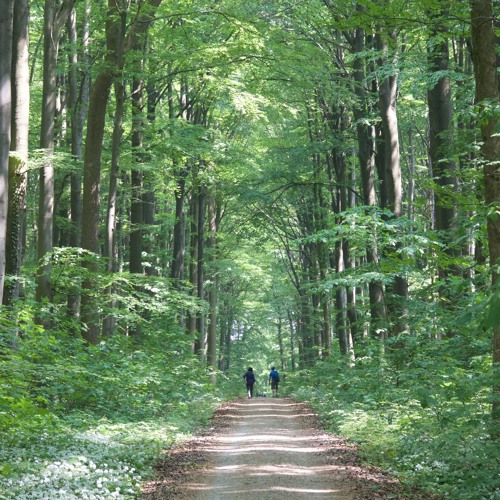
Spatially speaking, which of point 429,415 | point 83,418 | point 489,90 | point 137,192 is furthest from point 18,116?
point 429,415

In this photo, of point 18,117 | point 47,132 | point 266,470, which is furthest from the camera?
point 47,132

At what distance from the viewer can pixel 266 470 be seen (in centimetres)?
920

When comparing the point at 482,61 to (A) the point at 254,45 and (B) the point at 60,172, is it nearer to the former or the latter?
(A) the point at 254,45

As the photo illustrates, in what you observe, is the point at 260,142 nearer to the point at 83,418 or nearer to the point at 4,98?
the point at 4,98

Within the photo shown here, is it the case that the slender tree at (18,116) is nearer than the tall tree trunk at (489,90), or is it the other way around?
the tall tree trunk at (489,90)

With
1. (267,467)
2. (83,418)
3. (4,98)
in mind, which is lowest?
(267,467)

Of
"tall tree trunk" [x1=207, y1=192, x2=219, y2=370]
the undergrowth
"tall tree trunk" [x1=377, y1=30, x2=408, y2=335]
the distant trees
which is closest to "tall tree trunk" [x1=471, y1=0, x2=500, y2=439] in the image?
the distant trees

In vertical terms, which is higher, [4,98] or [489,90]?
[4,98]

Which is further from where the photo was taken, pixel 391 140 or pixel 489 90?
pixel 391 140

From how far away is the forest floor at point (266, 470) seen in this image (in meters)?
7.77

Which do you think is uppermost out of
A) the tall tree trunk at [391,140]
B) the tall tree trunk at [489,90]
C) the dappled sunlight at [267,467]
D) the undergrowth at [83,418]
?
the tall tree trunk at [391,140]

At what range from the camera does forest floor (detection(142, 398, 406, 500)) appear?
7.77 metres

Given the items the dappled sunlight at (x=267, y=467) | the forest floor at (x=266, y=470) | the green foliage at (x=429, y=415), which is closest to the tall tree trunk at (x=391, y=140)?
the green foliage at (x=429, y=415)

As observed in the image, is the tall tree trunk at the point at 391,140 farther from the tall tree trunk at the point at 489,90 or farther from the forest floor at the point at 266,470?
the tall tree trunk at the point at 489,90
